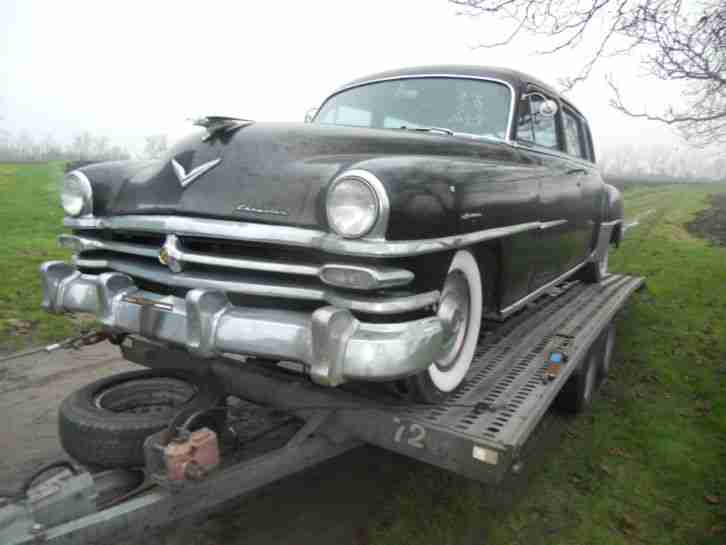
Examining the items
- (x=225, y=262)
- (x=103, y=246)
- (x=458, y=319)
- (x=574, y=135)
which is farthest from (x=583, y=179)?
(x=103, y=246)

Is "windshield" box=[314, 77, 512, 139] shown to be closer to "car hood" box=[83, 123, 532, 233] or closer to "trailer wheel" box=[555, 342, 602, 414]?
"car hood" box=[83, 123, 532, 233]

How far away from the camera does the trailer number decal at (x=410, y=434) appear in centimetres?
222

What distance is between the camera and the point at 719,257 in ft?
36.8

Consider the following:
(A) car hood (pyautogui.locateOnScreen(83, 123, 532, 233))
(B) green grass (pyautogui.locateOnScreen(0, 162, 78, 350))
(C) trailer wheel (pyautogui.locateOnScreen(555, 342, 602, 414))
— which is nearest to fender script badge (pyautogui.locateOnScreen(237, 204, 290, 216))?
(A) car hood (pyautogui.locateOnScreen(83, 123, 532, 233))

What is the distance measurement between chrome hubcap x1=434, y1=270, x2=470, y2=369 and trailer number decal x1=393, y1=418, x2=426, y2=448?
37cm

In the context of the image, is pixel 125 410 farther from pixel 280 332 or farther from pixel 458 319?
pixel 458 319

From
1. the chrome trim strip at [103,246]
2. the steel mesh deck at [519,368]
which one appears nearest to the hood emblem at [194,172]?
the chrome trim strip at [103,246]

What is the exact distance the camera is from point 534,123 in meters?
3.84

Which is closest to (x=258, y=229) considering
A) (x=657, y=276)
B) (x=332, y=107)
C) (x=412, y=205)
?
(x=412, y=205)

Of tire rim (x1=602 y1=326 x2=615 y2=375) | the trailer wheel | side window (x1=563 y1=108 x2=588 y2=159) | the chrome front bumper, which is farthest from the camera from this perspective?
side window (x1=563 y1=108 x2=588 y2=159)

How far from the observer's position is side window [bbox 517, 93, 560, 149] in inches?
144

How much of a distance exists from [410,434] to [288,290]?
72 centimetres

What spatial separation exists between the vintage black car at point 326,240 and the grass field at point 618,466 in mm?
672

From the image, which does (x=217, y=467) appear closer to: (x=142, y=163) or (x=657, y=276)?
(x=142, y=163)
